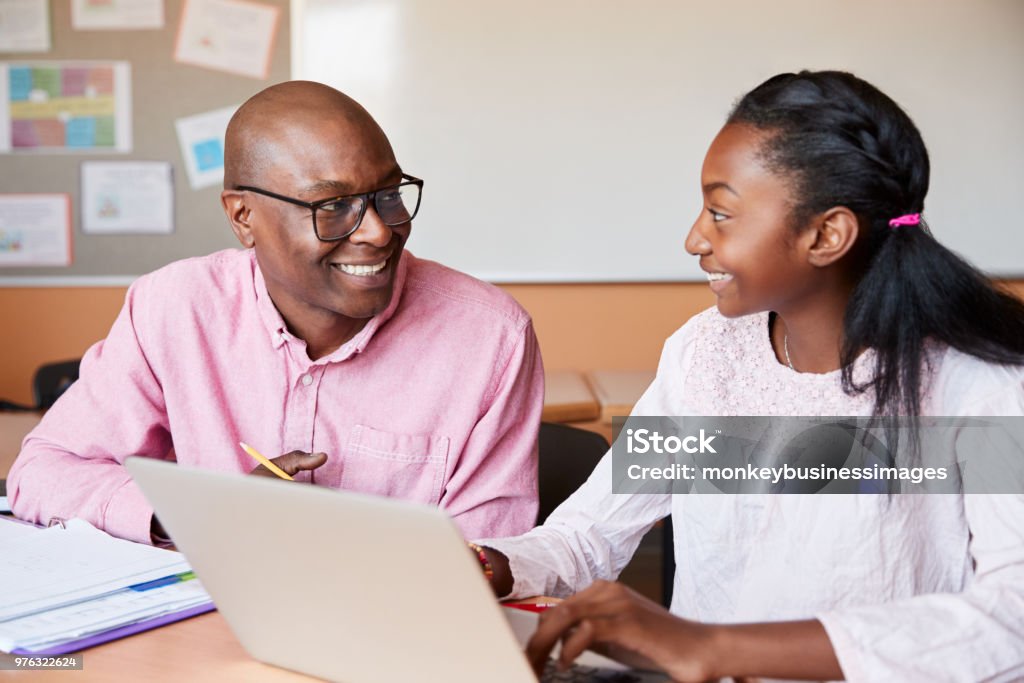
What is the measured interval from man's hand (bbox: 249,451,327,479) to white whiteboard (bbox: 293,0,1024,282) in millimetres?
2273

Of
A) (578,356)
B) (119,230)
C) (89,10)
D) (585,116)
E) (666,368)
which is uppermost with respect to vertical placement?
(89,10)

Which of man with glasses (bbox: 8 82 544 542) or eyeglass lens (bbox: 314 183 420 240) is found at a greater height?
eyeglass lens (bbox: 314 183 420 240)

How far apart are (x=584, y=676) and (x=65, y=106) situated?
3266 mm

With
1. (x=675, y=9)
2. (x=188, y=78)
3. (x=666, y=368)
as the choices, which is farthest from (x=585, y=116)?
(x=666, y=368)

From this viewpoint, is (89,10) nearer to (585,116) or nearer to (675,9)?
(585,116)

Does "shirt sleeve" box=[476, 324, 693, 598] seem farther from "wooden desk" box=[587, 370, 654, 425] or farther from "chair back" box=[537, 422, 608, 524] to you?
"wooden desk" box=[587, 370, 654, 425]

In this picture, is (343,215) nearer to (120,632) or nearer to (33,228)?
(120,632)

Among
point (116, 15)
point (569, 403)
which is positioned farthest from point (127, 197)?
point (569, 403)

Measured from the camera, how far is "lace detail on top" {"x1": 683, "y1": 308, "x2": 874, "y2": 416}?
4.34 feet

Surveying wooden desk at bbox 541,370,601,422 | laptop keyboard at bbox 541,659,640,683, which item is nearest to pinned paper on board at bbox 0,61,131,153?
wooden desk at bbox 541,370,601,422

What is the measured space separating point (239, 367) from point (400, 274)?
28 centimetres

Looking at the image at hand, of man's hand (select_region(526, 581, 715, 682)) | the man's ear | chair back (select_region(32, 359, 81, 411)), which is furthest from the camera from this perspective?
chair back (select_region(32, 359, 81, 411))

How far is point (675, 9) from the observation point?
11.8ft

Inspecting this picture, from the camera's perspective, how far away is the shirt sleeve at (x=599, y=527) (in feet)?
4.44
